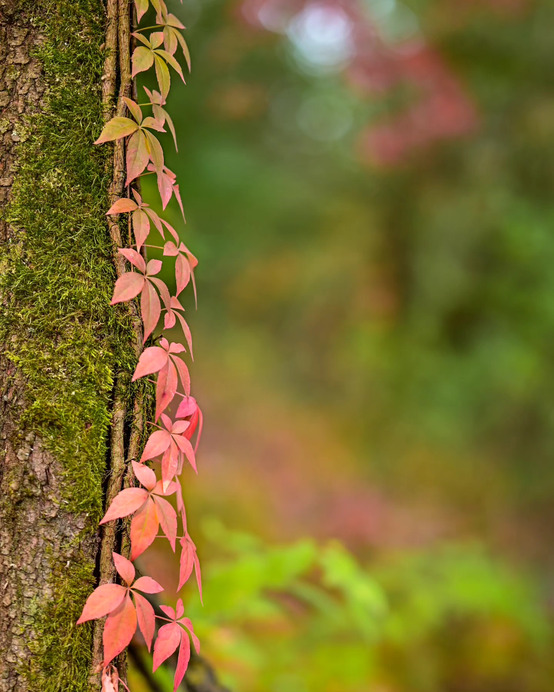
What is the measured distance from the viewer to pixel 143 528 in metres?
0.57

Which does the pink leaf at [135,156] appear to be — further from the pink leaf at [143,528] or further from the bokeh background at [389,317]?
the bokeh background at [389,317]

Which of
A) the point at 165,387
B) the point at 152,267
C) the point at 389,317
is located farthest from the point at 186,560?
the point at 389,317

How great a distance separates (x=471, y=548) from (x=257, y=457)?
1.57 metres

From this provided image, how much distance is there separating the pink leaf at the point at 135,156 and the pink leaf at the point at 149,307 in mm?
106

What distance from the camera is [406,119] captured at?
15.9 ft

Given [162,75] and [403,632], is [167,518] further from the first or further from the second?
[403,632]

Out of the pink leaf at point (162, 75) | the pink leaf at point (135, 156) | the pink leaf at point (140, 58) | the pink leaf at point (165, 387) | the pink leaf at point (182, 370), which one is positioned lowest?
the pink leaf at point (165, 387)

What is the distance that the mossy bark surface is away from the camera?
0.58 m

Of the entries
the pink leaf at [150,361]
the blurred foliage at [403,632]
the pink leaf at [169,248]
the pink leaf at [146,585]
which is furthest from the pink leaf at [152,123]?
the blurred foliage at [403,632]

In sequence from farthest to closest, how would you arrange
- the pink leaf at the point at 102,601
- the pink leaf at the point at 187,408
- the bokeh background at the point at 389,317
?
the bokeh background at the point at 389,317
the pink leaf at the point at 187,408
the pink leaf at the point at 102,601

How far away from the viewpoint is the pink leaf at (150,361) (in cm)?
58

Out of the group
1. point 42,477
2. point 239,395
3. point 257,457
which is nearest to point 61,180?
point 42,477

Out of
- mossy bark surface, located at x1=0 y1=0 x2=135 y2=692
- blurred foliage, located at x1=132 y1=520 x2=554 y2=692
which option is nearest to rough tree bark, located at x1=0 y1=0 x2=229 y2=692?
mossy bark surface, located at x1=0 y1=0 x2=135 y2=692

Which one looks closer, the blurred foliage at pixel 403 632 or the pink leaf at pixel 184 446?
the pink leaf at pixel 184 446
